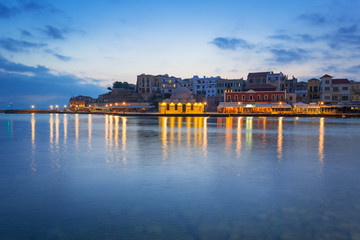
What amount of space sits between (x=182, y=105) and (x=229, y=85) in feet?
54.8

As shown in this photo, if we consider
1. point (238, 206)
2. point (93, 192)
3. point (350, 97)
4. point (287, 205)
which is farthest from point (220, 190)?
point (350, 97)

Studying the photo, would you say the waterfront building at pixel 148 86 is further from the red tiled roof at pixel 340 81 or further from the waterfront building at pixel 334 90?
the red tiled roof at pixel 340 81

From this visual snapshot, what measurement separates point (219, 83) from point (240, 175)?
8475 cm

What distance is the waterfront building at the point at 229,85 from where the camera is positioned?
91625 millimetres

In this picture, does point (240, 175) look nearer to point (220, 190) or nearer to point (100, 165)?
point (220, 190)

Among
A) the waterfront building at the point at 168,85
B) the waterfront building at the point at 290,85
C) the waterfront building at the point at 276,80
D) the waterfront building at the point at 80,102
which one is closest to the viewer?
the waterfront building at the point at 276,80

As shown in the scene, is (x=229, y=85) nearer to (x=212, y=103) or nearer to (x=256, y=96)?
(x=212, y=103)

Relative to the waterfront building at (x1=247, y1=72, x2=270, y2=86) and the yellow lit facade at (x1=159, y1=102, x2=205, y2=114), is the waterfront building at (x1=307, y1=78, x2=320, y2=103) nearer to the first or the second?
the waterfront building at (x1=247, y1=72, x2=270, y2=86)

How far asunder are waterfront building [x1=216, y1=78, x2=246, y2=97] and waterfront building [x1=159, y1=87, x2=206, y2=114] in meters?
8.38

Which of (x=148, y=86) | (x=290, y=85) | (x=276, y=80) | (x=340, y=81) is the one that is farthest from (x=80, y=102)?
(x=340, y=81)

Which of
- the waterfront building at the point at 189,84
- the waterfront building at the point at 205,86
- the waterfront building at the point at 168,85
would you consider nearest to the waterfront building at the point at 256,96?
the waterfront building at the point at 205,86

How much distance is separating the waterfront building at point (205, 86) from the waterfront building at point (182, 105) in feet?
41.4

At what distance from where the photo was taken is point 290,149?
791 inches

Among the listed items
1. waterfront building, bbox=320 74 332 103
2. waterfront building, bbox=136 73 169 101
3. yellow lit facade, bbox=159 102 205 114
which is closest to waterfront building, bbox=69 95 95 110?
waterfront building, bbox=136 73 169 101
